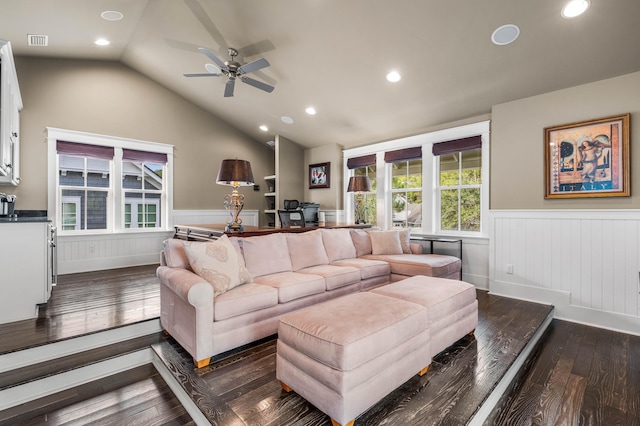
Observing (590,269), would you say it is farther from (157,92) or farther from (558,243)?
(157,92)

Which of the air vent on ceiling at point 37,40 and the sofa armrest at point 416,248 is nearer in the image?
the air vent on ceiling at point 37,40

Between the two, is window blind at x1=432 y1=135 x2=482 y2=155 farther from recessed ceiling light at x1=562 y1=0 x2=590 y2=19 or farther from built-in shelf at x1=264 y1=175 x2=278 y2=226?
built-in shelf at x1=264 y1=175 x2=278 y2=226

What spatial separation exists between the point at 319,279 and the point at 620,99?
11.8 feet

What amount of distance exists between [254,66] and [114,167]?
341 cm

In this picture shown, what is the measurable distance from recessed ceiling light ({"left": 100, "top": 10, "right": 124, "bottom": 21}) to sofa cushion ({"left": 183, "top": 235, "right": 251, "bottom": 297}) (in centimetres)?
321

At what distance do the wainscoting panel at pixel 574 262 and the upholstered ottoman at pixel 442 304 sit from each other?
1.60 metres

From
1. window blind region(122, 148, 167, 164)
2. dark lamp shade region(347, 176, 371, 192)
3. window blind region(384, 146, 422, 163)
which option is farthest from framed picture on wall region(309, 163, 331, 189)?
window blind region(122, 148, 167, 164)

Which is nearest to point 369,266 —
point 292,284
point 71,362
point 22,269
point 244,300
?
point 292,284

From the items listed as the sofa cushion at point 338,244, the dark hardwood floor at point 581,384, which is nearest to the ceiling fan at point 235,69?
the sofa cushion at point 338,244

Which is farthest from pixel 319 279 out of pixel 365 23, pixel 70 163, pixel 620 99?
pixel 70 163

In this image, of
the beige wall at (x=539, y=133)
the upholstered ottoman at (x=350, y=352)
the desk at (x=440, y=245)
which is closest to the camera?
the upholstered ottoman at (x=350, y=352)

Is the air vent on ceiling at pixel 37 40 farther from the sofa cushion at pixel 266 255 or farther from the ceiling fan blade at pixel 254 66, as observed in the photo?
the sofa cushion at pixel 266 255

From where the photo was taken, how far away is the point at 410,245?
4551mm

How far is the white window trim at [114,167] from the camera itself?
4.54 metres
